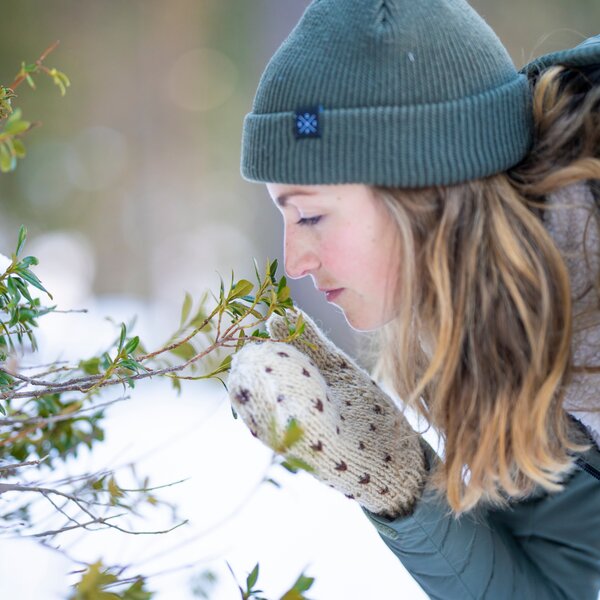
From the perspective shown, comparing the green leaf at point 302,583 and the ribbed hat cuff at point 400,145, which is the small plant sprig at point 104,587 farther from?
the ribbed hat cuff at point 400,145

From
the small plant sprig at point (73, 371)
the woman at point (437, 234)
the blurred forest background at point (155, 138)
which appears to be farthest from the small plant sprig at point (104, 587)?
the blurred forest background at point (155, 138)

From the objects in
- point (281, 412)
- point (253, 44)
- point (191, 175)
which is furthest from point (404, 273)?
point (191, 175)

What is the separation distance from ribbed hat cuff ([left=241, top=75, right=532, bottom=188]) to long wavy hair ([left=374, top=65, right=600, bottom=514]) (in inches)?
1.3

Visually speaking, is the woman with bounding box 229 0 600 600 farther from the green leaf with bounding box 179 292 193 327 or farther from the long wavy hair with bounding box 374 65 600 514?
the green leaf with bounding box 179 292 193 327

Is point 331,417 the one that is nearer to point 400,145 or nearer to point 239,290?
point 239,290

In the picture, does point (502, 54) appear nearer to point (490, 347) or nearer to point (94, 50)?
point (490, 347)

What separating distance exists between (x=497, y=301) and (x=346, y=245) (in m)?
0.18

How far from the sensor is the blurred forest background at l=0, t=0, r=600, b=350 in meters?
3.32

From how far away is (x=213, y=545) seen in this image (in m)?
1.32

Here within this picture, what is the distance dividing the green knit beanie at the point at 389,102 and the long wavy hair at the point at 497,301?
45mm

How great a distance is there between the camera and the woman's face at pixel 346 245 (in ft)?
2.83

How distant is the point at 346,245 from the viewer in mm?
872

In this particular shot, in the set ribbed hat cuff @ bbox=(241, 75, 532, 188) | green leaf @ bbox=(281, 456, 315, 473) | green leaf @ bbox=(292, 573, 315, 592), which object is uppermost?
ribbed hat cuff @ bbox=(241, 75, 532, 188)

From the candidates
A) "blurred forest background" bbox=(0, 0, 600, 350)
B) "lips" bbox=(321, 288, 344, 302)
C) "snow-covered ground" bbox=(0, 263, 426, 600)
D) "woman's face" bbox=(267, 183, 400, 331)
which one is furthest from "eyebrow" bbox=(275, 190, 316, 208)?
"blurred forest background" bbox=(0, 0, 600, 350)
